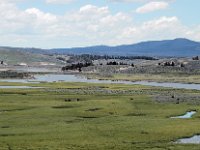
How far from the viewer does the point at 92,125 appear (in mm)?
62812

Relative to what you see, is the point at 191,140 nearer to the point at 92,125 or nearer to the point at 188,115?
the point at 92,125

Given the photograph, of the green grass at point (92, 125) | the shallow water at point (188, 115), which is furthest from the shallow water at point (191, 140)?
the shallow water at point (188, 115)

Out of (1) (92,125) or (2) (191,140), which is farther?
(1) (92,125)

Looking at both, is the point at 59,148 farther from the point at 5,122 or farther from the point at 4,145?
the point at 5,122

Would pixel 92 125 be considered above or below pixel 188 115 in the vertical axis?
above

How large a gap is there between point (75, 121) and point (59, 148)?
703 inches

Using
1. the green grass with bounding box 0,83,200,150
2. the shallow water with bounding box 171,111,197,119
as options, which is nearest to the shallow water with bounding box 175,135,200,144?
the green grass with bounding box 0,83,200,150

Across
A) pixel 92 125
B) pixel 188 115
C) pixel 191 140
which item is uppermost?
pixel 92 125

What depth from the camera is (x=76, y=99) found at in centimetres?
9900

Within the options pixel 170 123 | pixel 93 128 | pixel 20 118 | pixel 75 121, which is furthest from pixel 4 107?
pixel 170 123

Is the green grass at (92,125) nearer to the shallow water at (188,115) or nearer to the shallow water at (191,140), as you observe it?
the shallow water at (191,140)

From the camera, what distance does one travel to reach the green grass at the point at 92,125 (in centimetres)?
5106

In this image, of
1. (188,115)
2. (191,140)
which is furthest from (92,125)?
(188,115)

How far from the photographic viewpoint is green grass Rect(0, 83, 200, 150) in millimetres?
51062
